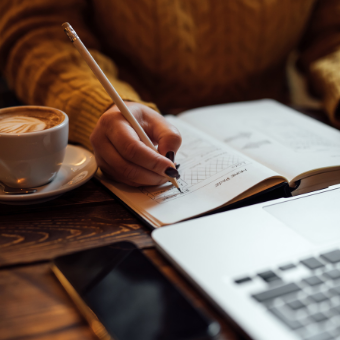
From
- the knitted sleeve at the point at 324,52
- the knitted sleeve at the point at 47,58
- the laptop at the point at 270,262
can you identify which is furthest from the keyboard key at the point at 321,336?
the knitted sleeve at the point at 324,52

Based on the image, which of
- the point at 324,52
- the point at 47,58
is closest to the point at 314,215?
the point at 47,58

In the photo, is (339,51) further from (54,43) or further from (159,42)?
(54,43)

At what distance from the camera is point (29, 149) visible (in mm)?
480

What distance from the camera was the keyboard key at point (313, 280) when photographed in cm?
31

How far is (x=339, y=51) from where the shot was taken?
1.07 meters

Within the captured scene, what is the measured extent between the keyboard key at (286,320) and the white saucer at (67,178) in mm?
330

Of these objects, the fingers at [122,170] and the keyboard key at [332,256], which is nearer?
the keyboard key at [332,256]

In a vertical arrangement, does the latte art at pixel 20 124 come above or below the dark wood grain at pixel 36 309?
above

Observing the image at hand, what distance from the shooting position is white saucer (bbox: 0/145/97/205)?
18.8 inches

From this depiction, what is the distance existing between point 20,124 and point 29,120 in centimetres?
2

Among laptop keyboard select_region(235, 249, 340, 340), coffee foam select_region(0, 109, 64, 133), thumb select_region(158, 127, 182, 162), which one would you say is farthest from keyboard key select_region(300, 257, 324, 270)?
coffee foam select_region(0, 109, 64, 133)

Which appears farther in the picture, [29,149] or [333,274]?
[29,149]

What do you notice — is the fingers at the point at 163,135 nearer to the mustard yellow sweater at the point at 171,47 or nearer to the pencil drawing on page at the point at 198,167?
the pencil drawing on page at the point at 198,167

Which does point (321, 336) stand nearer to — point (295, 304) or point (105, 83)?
point (295, 304)
